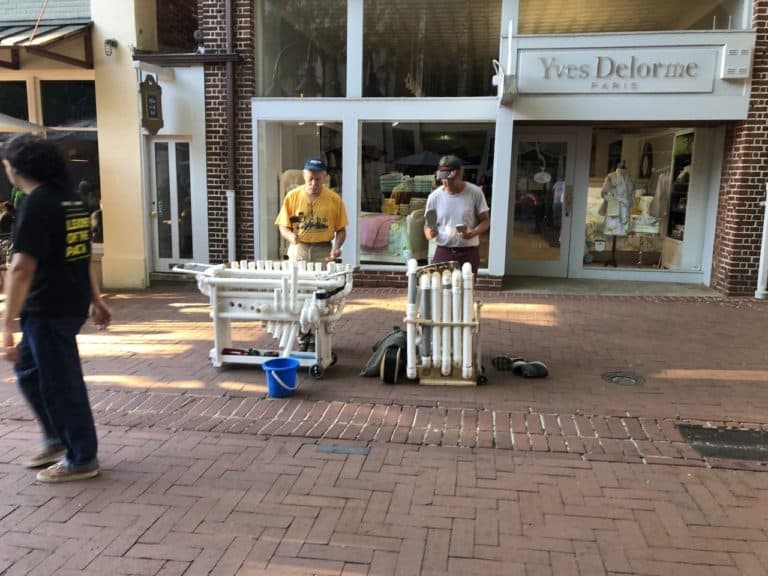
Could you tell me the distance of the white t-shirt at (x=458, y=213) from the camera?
18.4ft

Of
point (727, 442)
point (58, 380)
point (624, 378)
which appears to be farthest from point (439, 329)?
point (58, 380)

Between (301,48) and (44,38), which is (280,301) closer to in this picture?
(301,48)

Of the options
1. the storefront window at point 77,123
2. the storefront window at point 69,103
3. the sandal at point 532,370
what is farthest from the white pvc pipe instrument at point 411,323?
the storefront window at point 69,103

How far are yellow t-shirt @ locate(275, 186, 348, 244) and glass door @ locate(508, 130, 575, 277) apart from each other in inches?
188

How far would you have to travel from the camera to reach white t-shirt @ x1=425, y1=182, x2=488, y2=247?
5.61 m

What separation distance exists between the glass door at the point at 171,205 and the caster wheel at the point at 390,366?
5614 millimetres

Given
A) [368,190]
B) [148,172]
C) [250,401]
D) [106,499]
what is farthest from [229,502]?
[148,172]

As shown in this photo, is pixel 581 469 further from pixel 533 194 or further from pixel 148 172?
pixel 148 172

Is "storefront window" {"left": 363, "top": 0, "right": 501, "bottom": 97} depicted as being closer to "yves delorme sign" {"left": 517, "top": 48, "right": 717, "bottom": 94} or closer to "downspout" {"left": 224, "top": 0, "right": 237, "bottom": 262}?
"yves delorme sign" {"left": 517, "top": 48, "right": 717, "bottom": 94}

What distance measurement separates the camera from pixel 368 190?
931 cm

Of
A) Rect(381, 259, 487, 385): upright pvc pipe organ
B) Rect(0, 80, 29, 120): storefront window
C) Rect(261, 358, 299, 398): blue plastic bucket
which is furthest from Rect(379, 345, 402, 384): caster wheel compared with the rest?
Rect(0, 80, 29, 120): storefront window

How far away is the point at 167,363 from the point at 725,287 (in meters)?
7.35

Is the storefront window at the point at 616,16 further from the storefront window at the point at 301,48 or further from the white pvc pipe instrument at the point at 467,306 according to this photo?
the white pvc pipe instrument at the point at 467,306

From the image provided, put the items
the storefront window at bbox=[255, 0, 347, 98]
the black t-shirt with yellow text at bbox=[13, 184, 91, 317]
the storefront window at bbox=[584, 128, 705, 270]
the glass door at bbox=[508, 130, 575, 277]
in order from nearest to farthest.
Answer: the black t-shirt with yellow text at bbox=[13, 184, 91, 317], the storefront window at bbox=[255, 0, 347, 98], the storefront window at bbox=[584, 128, 705, 270], the glass door at bbox=[508, 130, 575, 277]
